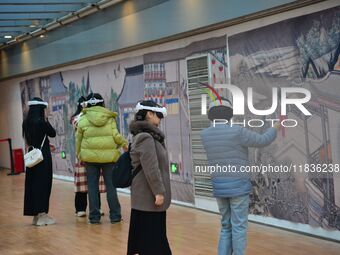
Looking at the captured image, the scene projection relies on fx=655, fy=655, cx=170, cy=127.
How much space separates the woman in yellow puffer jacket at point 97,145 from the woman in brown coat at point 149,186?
8.48 ft

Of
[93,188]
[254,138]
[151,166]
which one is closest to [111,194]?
[93,188]

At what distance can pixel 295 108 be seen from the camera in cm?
671

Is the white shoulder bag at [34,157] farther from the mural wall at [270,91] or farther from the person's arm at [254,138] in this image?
the person's arm at [254,138]

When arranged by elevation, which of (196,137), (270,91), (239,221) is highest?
(270,91)

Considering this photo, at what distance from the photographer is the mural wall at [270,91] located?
20.8 feet

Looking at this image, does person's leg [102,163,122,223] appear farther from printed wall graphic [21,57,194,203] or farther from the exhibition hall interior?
printed wall graphic [21,57,194,203]

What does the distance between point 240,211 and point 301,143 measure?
5.87 feet

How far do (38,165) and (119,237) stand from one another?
1591 millimetres

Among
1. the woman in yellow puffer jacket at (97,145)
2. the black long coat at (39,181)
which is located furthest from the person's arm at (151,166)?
the black long coat at (39,181)

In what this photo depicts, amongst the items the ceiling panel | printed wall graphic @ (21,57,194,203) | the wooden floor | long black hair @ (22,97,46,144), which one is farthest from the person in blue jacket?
the ceiling panel

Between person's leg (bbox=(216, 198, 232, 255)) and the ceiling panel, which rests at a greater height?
the ceiling panel

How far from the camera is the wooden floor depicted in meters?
6.29

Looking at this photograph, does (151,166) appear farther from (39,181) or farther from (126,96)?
(126,96)

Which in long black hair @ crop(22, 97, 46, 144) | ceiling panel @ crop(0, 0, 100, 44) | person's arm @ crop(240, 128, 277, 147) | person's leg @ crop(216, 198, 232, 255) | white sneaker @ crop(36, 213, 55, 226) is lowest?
white sneaker @ crop(36, 213, 55, 226)
